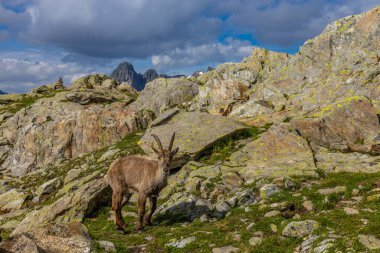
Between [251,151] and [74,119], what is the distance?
25.3 meters

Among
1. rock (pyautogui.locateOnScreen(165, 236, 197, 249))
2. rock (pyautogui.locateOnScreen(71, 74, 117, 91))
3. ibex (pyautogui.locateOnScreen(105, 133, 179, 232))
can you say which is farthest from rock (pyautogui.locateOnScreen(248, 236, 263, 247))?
rock (pyautogui.locateOnScreen(71, 74, 117, 91))

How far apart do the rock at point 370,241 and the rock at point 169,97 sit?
3572 centimetres

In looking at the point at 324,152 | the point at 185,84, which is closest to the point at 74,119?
the point at 185,84

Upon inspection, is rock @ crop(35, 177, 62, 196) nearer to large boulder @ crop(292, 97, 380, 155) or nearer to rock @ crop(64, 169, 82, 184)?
rock @ crop(64, 169, 82, 184)

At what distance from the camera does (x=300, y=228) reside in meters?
13.6

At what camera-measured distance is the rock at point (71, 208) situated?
22031 mm

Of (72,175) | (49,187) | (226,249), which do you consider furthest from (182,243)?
(72,175)

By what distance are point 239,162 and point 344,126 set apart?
8.08 meters

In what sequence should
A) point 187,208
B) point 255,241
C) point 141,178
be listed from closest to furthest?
1. point 255,241
2. point 141,178
3. point 187,208

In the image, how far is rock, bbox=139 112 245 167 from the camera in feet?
90.7

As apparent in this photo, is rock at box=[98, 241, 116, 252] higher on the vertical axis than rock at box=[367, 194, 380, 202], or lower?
lower

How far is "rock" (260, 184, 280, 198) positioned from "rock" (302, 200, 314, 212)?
2.44 metres

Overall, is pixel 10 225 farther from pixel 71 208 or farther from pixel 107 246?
pixel 107 246

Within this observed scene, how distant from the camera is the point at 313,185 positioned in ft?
66.1
